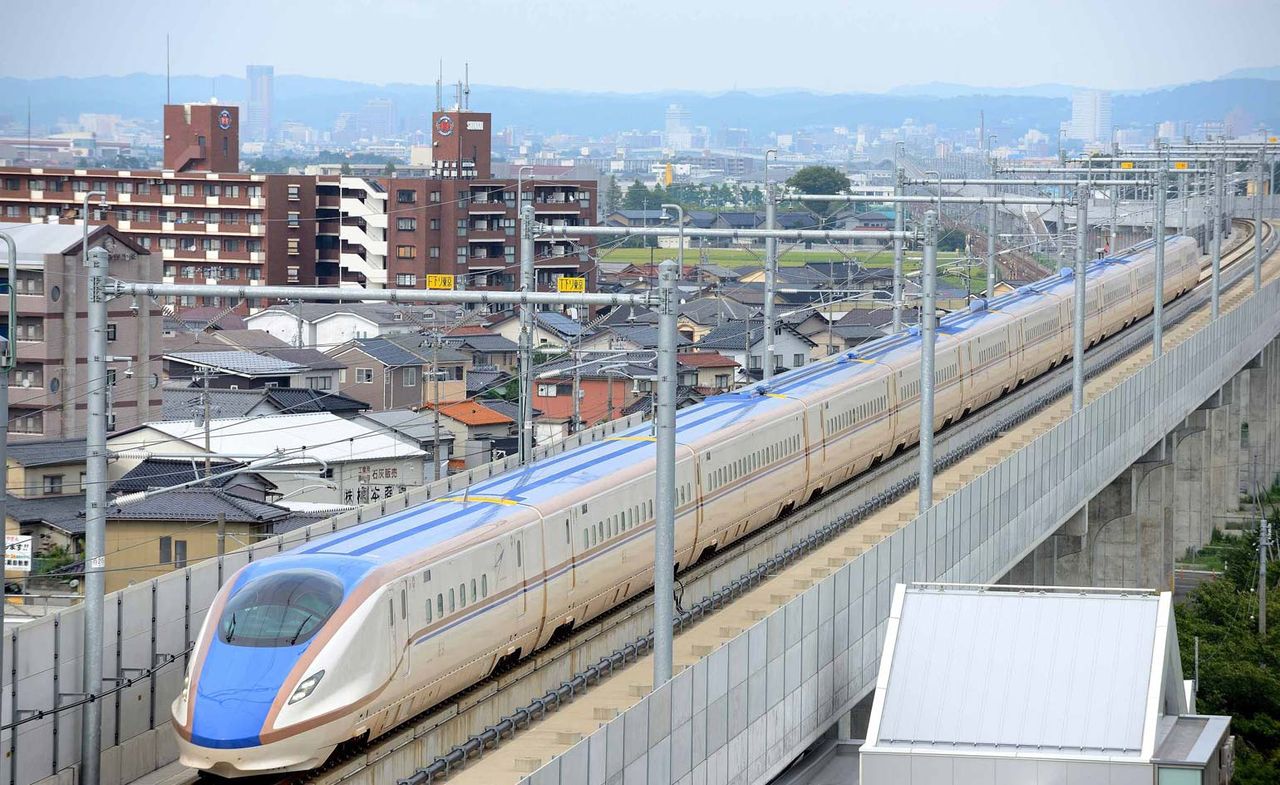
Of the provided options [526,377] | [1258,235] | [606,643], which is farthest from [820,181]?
[606,643]

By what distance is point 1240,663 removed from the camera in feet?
148

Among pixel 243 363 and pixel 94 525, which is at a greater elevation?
pixel 94 525

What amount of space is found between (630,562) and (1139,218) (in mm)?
79137

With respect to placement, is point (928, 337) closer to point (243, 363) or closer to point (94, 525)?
point (94, 525)

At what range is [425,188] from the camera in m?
100

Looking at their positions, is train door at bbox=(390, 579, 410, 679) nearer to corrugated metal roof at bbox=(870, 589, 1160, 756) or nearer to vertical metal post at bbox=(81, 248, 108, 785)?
vertical metal post at bbox=(81, 248, 108, 785)

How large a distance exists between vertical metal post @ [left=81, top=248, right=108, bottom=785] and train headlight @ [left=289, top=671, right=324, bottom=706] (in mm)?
1820

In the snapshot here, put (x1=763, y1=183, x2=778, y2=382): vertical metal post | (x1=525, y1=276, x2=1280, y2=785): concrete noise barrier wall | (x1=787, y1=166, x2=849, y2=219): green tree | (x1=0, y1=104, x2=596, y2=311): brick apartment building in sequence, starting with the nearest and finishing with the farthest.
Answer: (x1=525, y1=276, x2=1280, y2=785): concrete noise barrier wall, (x1=763, y1=183, x2=778, y2=382): vertical metal post, (x1=0, y1=104, x2=596, y2=311): brick apartment building, (x1=787, y1=166, x2=849, y2=219): green tree

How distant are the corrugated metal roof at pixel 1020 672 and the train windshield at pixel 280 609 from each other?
6.31m

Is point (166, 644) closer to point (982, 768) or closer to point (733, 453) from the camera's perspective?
point (982, 768)

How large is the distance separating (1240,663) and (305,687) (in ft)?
109

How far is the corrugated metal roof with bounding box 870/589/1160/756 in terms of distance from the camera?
20062 millimetres

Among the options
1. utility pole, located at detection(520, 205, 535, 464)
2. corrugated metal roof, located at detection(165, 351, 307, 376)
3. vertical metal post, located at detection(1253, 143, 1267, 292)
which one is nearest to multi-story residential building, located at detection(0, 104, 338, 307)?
corrugated metal roof, located at detection(165, 351, 307, 376)

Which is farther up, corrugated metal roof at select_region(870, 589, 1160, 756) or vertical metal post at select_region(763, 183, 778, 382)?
vertical metal post at select_region(763, 183, 778, 382)
